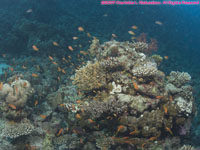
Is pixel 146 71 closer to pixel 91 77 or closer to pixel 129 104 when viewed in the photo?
pixel 129 104

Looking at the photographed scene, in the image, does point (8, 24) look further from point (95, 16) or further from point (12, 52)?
point (95, 16)

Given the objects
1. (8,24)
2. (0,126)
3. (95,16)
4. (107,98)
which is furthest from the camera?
(95,16)

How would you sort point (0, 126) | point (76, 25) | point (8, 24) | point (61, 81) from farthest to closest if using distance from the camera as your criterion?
point (76, 25)
point (8, 24)
point (61, 81)
point (0, 126)

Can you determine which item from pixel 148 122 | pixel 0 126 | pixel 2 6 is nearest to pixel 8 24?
pixel 2 6

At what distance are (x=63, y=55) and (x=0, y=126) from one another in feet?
36.9

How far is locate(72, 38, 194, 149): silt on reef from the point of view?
553 cm

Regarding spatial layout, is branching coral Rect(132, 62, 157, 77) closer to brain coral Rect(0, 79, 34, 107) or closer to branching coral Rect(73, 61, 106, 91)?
branching coral Rect(73, 61, 106, 91)

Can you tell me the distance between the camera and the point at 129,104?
564 centimetres

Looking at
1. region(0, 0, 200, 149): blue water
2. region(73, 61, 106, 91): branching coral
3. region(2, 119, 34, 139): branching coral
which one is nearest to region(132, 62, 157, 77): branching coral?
region(73, 61, 106, 91): branching coral

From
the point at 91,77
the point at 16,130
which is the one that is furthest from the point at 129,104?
the point at 16,130

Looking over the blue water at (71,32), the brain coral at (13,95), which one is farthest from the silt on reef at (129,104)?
the brain coral at (13,95)

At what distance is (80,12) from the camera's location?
29.3 meters

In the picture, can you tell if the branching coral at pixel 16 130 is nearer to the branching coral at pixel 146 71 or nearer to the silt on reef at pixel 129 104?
the silt on reef at pixel 129 104

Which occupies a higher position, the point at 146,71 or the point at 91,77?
the point at 146,71
